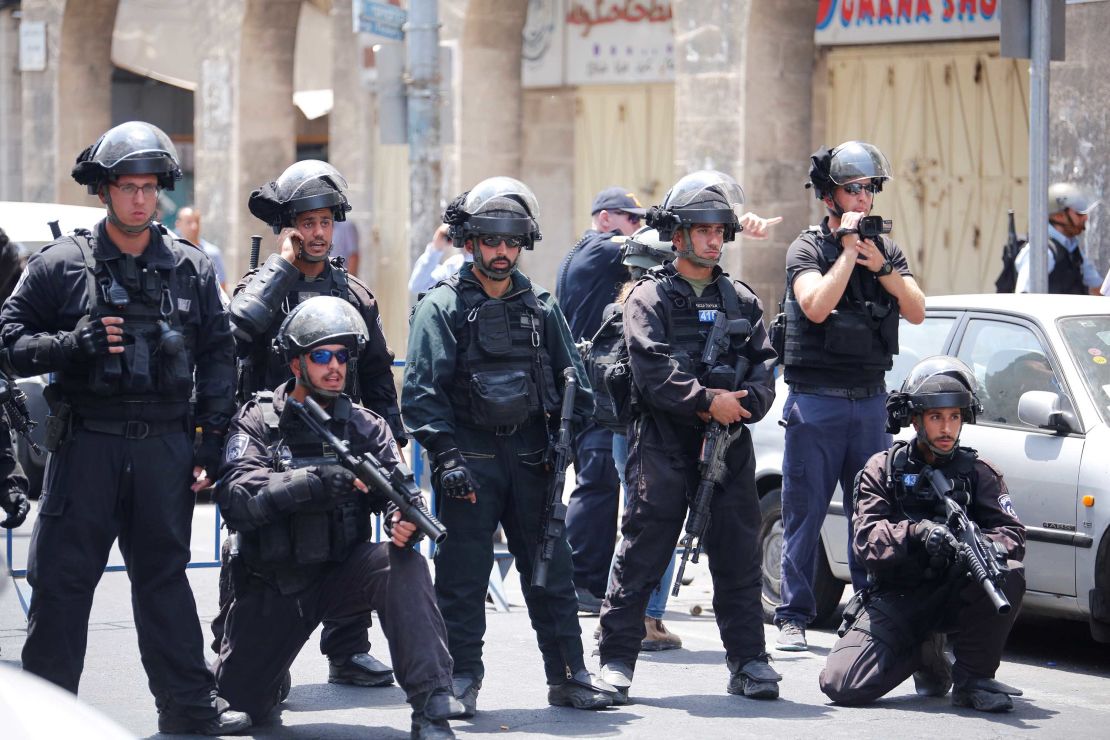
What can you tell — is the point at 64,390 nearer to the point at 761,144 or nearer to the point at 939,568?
the point at 939,568

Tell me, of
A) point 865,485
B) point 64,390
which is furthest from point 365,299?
point 865,485

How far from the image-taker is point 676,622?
29.5 feet

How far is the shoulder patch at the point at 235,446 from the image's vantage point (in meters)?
6.16

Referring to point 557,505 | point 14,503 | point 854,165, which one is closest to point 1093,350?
point 854,165

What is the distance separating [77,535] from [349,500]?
0.90 metres

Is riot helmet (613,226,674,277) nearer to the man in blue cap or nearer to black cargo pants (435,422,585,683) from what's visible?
the man in blue cap

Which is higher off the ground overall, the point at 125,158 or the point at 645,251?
the point at 125,158

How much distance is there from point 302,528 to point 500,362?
1.08 m

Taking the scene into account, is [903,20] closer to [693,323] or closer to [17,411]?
[693,323]

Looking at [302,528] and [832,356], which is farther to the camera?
[832,356]

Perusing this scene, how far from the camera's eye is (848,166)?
7754mm

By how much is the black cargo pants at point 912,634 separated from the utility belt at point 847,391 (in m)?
1.03

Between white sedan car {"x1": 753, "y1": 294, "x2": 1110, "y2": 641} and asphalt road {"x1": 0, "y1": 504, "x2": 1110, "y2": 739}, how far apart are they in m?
0.40

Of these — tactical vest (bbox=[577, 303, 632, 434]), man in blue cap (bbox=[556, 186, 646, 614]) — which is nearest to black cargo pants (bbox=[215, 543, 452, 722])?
tactical vest (bbox=[577, 303, 632, 434])
